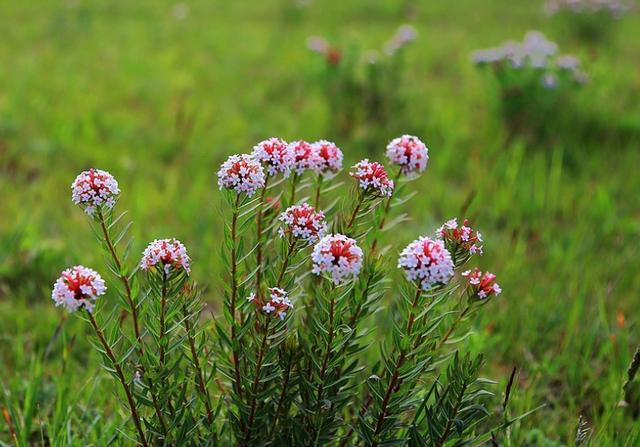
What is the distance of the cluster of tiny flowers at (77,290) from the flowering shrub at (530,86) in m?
3.97

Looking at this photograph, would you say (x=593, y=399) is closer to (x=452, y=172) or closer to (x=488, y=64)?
(x=452, y=172)

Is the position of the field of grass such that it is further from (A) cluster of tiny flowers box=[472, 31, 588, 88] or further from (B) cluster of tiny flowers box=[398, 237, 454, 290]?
(B) cluster of tiny flowers box=[398, 237, 454, 290]

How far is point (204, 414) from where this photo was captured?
5.69 feet

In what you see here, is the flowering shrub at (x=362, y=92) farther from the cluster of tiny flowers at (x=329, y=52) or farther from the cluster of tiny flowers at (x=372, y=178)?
the cluster of tiny flowers at (x=372, y=178)

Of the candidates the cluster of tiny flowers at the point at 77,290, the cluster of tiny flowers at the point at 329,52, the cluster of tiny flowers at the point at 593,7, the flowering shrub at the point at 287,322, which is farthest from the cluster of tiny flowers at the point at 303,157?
the cluster of tiny flowers at the point at 593,7

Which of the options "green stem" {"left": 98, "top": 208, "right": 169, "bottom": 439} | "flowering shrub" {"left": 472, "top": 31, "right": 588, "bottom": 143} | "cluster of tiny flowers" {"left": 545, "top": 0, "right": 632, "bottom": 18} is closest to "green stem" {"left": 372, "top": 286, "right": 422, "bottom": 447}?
"green stem" {"left": 98, "top": 208, "right": 169, "bottom": 439}

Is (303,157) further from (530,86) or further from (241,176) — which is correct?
(530,86)

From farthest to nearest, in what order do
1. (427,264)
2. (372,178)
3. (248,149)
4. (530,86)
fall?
1. (530,86)
2. (248,149)
3. (372,178)
4. (427,264)

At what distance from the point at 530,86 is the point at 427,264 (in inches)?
150

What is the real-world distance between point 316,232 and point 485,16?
27.1ft

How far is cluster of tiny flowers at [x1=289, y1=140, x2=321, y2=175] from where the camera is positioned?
1577 mm

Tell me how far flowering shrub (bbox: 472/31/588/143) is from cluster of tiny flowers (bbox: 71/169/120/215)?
385 cm

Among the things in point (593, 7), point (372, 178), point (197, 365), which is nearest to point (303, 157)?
point (372, 178)

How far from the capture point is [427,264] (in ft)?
4.21
